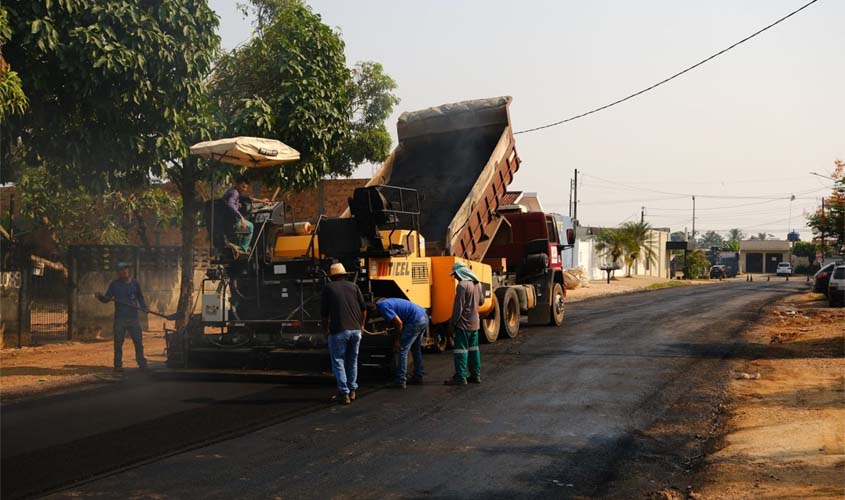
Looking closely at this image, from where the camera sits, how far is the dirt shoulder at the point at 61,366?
11.6 m

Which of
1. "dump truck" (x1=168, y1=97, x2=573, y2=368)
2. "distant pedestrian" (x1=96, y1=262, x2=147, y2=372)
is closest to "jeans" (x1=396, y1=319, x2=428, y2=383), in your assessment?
"dump truck" (x1=168, y1=97, x2=573, y2=368)

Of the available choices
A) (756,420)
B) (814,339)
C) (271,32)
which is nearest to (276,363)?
(756,420)

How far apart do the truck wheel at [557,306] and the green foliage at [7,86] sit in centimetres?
1225

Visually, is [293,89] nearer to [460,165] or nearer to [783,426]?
Answer: [460,165]

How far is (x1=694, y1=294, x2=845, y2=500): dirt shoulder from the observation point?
263 inches

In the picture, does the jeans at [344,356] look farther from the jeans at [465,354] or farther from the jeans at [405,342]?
the jeans at [465,354]

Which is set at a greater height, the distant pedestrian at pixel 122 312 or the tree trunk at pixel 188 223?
the tree trunk at pixel 188 223

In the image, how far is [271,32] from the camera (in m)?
18.2

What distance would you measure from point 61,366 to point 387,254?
5.98m

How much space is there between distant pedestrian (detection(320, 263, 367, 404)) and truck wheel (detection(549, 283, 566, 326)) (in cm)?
993

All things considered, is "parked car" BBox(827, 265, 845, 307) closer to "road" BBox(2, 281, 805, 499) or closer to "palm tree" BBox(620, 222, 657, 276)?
"road" BBox(2, 281, 805, 499)

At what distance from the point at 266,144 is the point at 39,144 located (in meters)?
4.32

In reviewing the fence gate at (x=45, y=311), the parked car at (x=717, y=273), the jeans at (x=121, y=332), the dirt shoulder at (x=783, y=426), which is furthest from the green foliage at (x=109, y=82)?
the parked car at (x=717, y=273)

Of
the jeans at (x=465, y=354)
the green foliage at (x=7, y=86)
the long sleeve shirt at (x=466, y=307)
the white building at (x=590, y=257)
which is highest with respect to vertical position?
the green foliage at (x=7, y=86)
